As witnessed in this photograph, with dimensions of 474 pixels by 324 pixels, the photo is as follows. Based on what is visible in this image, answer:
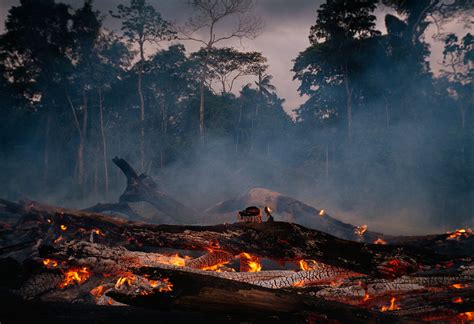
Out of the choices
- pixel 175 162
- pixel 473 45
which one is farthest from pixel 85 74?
pixel 473 45

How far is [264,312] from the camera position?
8.36ft

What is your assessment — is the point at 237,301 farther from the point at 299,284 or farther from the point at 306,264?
the point at 306,264

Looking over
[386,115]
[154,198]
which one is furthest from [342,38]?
[154,198]

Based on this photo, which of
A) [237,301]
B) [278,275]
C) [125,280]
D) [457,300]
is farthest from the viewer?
[125,280]

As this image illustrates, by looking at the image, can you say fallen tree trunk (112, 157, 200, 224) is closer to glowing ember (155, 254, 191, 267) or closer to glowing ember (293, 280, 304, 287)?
glowing ember (155, 254, 191, 267)

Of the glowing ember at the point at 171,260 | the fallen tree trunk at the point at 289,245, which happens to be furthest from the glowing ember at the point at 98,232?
the glowing ember at the point at 171,260

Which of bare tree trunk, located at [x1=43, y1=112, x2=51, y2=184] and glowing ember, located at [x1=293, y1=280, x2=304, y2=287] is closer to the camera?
glowing ember, located at [x1=293, y1=280, x2=304, y2=287]

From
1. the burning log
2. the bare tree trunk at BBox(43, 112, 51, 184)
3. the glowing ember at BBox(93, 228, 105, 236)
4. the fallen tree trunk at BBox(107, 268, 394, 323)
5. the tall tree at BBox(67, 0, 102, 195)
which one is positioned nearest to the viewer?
the fallen tree trunk at BBox(107, 268, 394, 323)

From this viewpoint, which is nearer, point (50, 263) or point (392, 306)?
point (392, 306)

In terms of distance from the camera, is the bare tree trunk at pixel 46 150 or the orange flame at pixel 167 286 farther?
the bare tree trunk at pixel 46 150

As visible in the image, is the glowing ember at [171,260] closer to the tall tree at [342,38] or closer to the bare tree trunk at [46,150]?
the tall tree at [342,38]

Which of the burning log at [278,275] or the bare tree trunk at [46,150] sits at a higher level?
the bare tree trunk at [46,150]

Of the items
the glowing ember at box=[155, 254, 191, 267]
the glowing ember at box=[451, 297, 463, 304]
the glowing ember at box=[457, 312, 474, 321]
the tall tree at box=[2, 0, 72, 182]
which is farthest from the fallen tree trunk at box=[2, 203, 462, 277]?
the tall tree at box=[2, 0, 72, 182]

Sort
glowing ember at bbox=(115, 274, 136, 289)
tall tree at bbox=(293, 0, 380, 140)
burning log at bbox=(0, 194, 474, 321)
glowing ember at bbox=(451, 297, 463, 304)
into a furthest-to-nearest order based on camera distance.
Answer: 1. tall tree at bbox=(293, 0, 380, 140)
2. glowing ember at bbox=(115, 274, 136, 289)
3. glowing ember at bbox=(451, 297, 463, 304)
4. burning log at bbox=(0, 194, 474, 321)
